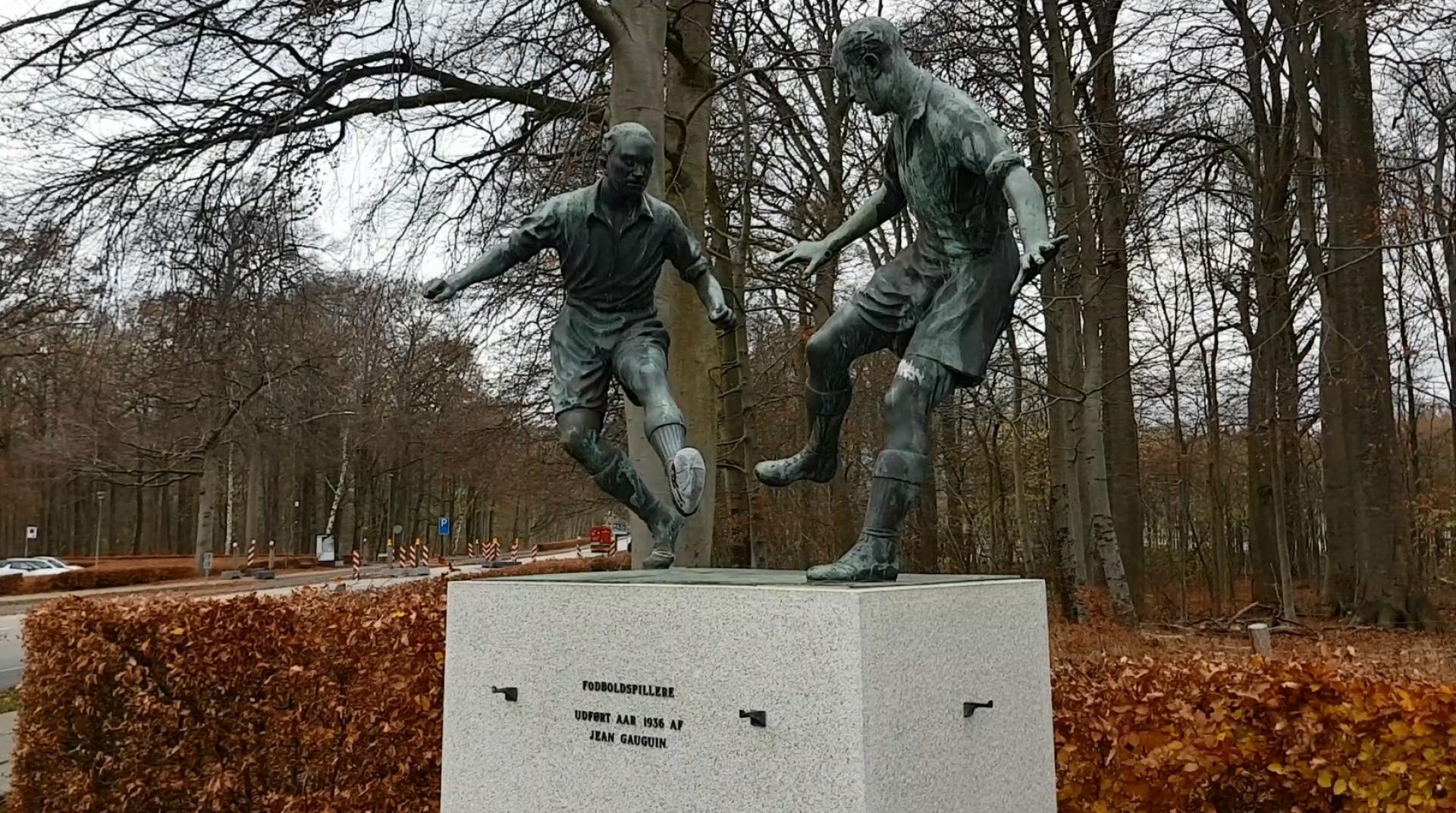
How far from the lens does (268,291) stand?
425 inches

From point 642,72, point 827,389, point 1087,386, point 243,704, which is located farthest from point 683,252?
point 1087,386

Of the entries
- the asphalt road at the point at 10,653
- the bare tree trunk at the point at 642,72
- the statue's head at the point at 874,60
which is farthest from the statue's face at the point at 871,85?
the asphalt road at the point at 10,653

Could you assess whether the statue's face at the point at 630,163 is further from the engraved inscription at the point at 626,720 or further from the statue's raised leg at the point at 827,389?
the engraved inscription at the point at 626,720

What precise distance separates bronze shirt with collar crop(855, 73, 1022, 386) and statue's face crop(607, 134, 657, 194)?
100cm

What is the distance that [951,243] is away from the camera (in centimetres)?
400

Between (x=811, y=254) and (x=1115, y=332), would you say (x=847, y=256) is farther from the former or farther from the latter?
(x=811, y=254)

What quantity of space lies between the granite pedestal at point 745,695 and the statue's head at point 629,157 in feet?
5.20

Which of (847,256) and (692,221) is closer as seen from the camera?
(692,221)

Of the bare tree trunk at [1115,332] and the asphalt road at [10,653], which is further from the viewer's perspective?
the bare tree trunk at [1115,332]

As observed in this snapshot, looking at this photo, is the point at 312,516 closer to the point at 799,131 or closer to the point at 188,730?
the point at 799,131

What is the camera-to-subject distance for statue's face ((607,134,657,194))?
4402 mm

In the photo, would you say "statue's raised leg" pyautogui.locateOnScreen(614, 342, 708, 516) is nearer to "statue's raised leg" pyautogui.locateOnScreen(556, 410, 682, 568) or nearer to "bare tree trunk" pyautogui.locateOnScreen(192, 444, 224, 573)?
"statue's raised leg" pyautogui.locateOnScreen(556, 410, 682, 568)

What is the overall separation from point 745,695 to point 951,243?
1.80 metres

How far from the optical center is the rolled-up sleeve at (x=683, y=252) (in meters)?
4.79
